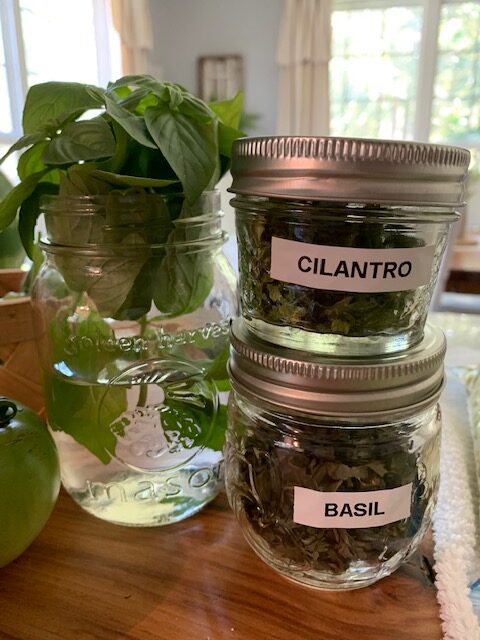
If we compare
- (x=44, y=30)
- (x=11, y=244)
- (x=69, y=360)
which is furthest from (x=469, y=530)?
(x=44, y=30)

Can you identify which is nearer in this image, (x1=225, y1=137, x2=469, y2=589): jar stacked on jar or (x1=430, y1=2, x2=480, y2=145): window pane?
(x1=225, y1=137, x2=469, y2=589): jar stacked on jar

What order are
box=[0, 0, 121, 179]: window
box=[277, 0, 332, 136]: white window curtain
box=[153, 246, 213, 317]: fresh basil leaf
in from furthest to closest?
box=[277, 0, 332, 136]: white window curtain
box=[0, 0, 121, 179]: window
box=[153, 246, 213, 317]: fresh basil leaf

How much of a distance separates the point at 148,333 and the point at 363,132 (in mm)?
3100

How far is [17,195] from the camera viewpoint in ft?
1.21

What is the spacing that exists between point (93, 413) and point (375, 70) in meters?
3.20

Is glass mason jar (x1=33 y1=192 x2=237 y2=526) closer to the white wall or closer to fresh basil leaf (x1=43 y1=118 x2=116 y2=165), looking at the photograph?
fresh basil leaf (x1=43 y1=118 x2=116 y2=165)

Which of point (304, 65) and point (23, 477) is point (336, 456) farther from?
point (304, 65)

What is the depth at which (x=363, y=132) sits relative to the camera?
10.5ft

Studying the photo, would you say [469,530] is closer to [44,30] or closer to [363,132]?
[44,30]

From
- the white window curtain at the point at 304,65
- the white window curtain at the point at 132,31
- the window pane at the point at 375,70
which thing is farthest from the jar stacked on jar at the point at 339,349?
the window pane at the point at 375,70

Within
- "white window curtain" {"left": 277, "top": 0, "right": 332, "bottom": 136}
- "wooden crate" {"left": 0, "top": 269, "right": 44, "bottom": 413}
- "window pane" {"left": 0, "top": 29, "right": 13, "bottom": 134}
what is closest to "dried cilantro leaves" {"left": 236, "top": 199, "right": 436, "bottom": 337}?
"wooden crate" {"left": 0, "top": 269, "right": 44, "bottom": 413}

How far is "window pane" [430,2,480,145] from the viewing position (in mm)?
2941

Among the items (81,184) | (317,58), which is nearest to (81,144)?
(81,184)

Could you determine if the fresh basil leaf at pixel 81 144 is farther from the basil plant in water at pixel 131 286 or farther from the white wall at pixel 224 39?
the white wall at pixel 224 39
